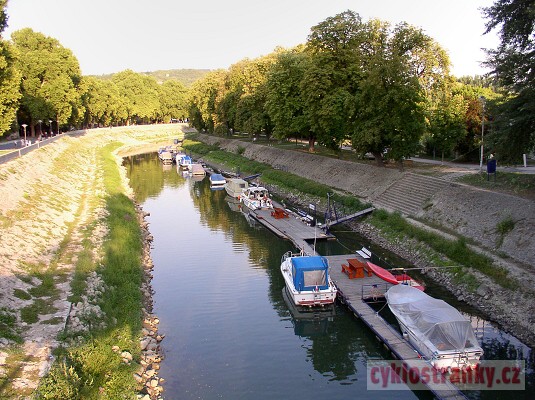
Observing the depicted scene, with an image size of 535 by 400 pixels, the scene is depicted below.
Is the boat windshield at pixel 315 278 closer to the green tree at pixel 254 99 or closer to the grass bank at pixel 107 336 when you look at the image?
the grass bank at pixel 107 336

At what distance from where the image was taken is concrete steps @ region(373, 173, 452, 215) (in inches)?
1467

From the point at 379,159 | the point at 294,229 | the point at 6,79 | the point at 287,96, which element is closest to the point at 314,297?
the point at 294,229

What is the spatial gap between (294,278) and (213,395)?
30.1 ft

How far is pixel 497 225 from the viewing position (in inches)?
1127

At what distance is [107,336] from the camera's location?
18.6 meters

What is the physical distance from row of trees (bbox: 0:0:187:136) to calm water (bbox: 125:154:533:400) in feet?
76.7

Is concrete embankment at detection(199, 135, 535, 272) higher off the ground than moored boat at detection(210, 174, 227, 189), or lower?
higher

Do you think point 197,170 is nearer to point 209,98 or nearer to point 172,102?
point 209,98

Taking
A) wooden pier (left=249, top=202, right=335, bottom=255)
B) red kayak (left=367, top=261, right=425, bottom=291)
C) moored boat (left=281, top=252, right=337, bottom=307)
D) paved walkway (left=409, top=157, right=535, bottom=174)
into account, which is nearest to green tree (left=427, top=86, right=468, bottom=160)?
paved walkway (left=409, top=157, right=535, bottom=174)

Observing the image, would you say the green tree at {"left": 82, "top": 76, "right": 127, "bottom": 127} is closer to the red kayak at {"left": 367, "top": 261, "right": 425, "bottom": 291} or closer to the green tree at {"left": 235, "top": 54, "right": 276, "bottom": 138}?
the green tree at {"left": 235, "top": 54, "right": 276, "bottom": 138}

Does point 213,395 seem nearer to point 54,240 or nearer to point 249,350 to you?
point 249,350

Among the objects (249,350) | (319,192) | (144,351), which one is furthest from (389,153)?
(144,351)

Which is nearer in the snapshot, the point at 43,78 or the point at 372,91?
the point at 372,91

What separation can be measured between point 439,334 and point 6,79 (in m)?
44.7
